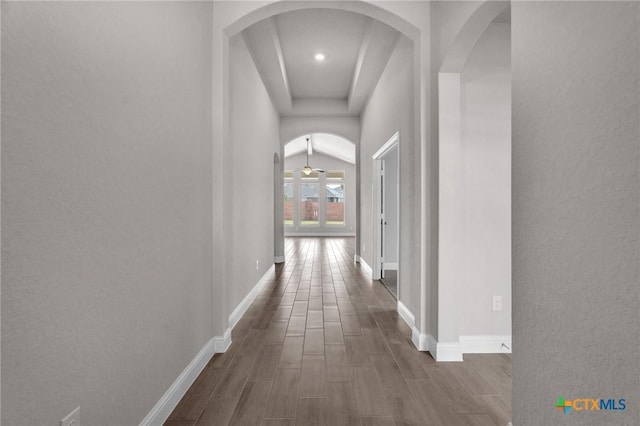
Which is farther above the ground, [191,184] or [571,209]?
[191,184]

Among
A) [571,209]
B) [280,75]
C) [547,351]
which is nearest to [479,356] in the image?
[547,351]

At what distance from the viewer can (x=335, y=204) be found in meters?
13.8

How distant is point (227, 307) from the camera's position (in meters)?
2.78

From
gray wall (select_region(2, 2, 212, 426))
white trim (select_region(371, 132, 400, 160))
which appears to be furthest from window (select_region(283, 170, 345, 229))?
gray wall (select_region(2, 2, 212, 426))

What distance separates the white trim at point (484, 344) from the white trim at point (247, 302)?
209cm

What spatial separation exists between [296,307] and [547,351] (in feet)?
9.48

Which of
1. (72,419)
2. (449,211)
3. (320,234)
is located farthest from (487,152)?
(320,234)

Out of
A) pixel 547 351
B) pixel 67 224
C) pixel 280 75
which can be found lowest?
pixel 547 351

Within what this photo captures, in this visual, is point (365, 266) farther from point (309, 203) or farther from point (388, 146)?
point (309, 203)

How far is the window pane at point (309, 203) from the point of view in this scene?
1370 cm

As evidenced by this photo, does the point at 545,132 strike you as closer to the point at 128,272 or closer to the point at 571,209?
the point at 571,209

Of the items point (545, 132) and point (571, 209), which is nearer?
point (571, 209)

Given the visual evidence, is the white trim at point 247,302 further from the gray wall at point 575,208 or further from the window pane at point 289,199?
the window pane at point 289,199

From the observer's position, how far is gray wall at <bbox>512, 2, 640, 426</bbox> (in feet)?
3.18
